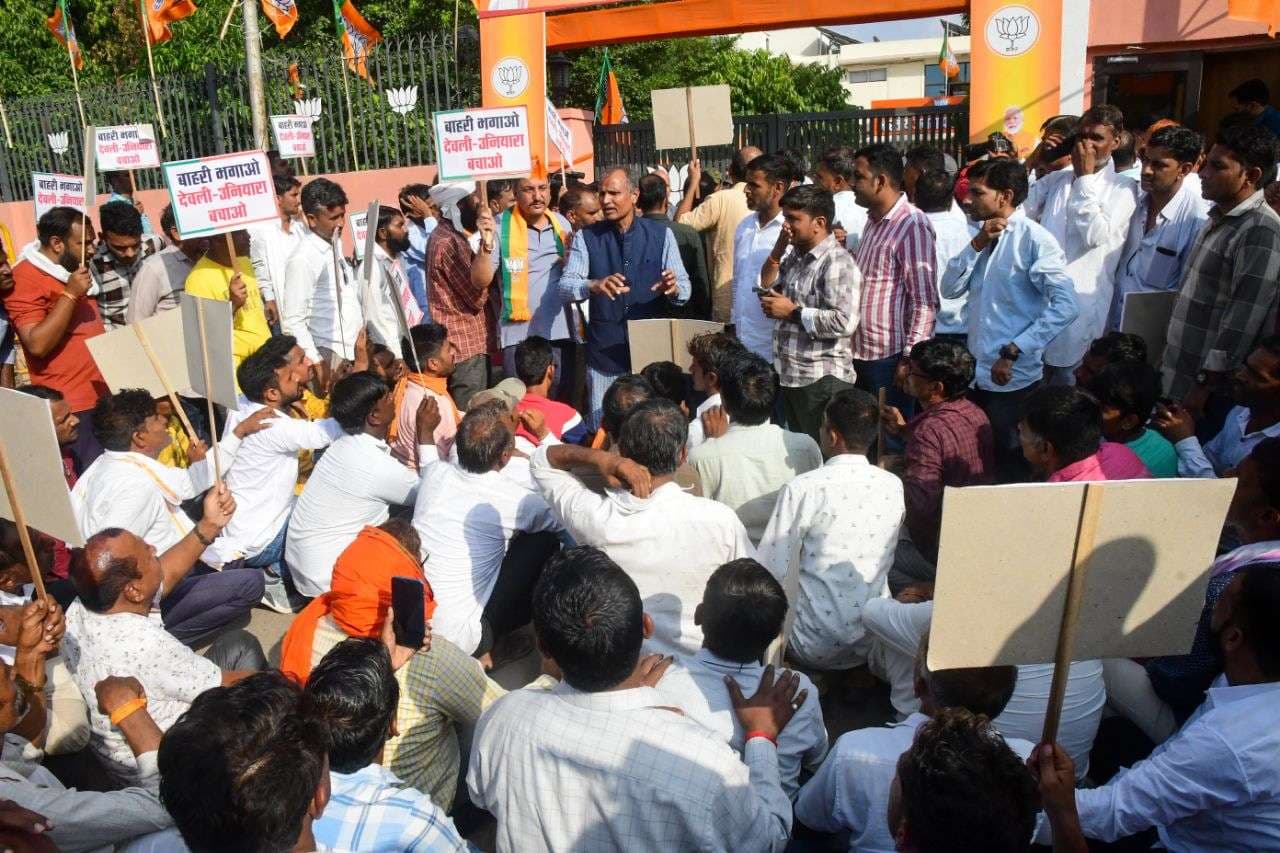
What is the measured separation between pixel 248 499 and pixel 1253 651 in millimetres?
4219

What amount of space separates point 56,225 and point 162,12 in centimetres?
827

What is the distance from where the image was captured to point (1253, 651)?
229 centimetres

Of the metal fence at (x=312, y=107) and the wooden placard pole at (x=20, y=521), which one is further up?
the metal fence at (x=312, y=107)

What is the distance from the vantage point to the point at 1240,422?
3.96 metres

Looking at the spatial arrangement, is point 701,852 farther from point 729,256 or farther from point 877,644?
point 729,256

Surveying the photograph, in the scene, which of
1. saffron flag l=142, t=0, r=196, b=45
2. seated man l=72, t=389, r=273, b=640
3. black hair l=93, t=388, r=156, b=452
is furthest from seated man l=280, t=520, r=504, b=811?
saffron flag l=142, t=0, r=196, b=45

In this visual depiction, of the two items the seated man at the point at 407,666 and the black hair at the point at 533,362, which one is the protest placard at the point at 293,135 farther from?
the seated man at the point at 407,666

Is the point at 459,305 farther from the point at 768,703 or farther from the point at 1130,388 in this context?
the point at 768,703

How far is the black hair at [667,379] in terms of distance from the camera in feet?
16.2

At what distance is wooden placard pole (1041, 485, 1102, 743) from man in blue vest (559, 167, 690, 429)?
3.97 m

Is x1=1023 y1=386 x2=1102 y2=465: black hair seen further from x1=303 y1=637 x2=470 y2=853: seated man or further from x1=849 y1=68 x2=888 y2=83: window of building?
x1=849 y1=68 x2=888 y2=83: window of building

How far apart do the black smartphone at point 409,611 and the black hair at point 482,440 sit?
42.5 inches

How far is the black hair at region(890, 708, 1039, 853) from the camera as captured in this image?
5.96 ft

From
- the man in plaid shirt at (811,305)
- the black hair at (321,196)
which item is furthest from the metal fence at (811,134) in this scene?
the man in plaid shirt at (811,305)
